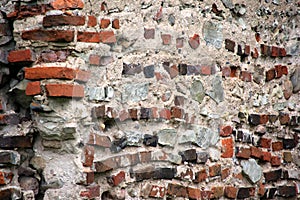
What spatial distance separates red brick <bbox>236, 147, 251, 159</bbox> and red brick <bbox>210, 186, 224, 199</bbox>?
0.76 ft

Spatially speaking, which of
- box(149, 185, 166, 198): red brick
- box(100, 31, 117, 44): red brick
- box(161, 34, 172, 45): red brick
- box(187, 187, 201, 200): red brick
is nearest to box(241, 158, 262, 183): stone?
box(187, 187, 201, 200): red brick

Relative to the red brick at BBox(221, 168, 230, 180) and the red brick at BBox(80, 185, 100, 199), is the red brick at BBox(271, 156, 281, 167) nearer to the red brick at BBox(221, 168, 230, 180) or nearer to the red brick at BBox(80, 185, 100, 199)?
the red brick at BBox(221, 168, 230, 180)

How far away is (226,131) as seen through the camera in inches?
115

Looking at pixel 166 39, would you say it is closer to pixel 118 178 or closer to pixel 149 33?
pixel 149 33

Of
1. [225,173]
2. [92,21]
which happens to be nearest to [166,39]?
[92,21]

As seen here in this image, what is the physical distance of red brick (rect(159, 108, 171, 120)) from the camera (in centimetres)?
262

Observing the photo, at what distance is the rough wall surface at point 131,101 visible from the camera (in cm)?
239

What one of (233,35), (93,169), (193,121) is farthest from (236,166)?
(93,169)

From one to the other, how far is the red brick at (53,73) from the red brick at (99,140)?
28 centimetres

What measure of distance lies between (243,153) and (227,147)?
14 centimetres

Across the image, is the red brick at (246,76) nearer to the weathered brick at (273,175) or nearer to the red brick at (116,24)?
the weathered brick at (273,175)

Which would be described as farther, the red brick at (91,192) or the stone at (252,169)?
the stone at (252,169)

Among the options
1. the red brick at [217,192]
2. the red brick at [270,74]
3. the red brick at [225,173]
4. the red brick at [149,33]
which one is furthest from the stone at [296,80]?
the red brick at [149,33]

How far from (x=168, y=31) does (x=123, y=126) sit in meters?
0.56
